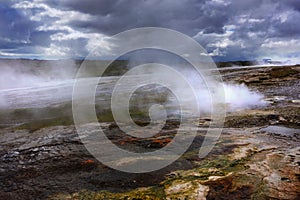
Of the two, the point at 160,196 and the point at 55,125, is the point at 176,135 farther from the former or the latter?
the point at 55,125

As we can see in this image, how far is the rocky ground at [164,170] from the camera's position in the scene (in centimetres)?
363

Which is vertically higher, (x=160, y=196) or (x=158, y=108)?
(x=158, y=108)

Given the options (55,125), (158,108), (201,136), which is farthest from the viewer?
(158,108)

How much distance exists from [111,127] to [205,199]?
4.22 metres

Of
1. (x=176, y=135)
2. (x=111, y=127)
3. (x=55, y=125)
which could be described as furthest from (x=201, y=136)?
(x=55, y=125)

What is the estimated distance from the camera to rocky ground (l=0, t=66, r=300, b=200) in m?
3.63

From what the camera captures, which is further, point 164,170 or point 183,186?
point 164,170

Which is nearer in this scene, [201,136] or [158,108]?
[201,136]

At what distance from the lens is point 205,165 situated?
14.5 feet

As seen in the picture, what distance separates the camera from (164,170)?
14.1 feet

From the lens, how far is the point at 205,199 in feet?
11.3

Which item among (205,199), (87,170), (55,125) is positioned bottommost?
(205,199)

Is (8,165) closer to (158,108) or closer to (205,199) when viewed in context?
(205,199)

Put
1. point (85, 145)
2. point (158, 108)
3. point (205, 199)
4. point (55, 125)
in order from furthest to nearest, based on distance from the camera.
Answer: point (158, 108) < point (55, 125) < point (85, 145) < point (205, 199)
